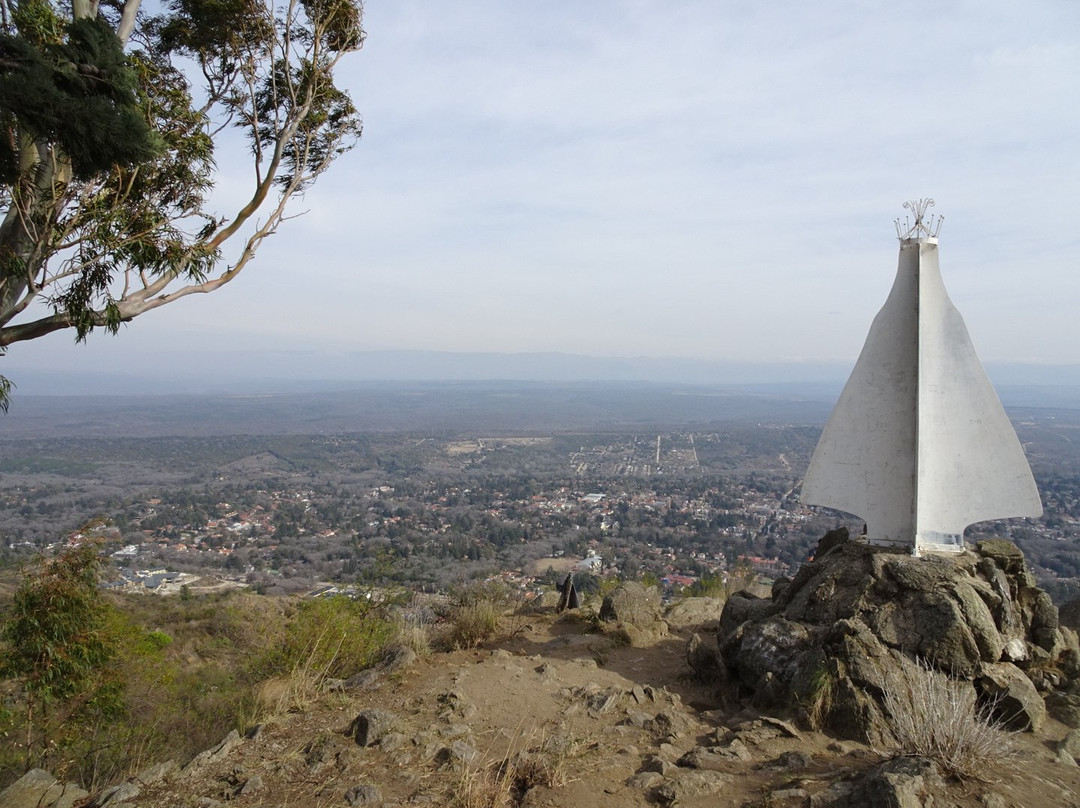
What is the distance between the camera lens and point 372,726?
16.7 feet

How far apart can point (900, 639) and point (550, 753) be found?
3432 millimetres

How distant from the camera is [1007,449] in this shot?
7266mm

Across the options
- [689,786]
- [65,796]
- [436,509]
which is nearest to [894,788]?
[689,786]

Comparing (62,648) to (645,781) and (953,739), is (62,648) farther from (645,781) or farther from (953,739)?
(953,739)

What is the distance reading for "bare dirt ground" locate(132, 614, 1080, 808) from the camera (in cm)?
412

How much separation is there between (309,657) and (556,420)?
103362mm

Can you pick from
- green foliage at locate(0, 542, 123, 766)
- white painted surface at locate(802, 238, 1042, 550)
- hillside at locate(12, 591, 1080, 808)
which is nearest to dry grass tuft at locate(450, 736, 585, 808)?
hillside at locate(12, 591, 1080, 808)

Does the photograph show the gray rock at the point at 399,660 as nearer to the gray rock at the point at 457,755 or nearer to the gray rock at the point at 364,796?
the gray rock at the point at 457,755

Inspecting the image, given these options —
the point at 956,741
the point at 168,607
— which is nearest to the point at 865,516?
the point at 956,741

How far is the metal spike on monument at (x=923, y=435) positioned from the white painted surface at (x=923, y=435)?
0.01 meters

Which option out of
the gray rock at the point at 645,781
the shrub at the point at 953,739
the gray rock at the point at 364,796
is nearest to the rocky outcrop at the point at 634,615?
the gray rock at the point at 645,781

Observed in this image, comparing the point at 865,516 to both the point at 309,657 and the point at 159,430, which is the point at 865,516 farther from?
the point at 159,430

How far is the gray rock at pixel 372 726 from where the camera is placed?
503 cm

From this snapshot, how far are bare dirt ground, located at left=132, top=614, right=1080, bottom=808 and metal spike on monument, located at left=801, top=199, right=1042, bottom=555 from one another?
248cm
